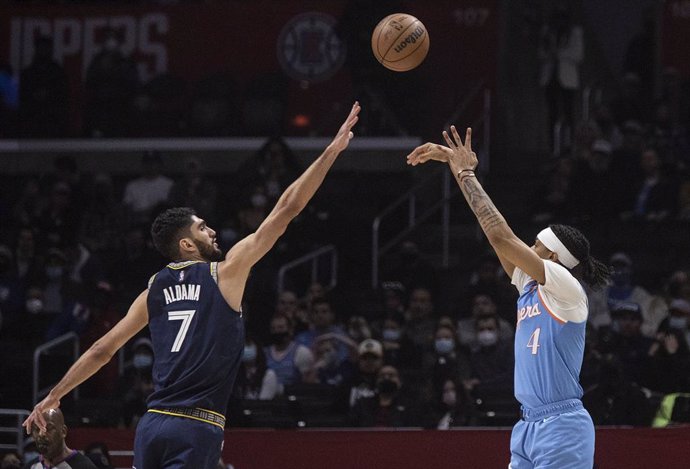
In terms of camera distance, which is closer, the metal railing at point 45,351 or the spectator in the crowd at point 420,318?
the metal railing at point 45,351

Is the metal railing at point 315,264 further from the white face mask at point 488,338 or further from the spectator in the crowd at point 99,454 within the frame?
the spectator in the crowd at point 99,454

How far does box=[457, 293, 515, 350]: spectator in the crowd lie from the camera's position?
47.8ft

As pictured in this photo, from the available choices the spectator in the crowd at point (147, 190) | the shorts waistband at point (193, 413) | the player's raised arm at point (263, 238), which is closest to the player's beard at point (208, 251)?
the player's raised arm at point (263, 238)

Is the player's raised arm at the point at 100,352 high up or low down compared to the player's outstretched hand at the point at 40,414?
up

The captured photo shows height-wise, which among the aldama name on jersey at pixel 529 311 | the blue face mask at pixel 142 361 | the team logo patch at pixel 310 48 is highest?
the team logo patch at pixel 310 48

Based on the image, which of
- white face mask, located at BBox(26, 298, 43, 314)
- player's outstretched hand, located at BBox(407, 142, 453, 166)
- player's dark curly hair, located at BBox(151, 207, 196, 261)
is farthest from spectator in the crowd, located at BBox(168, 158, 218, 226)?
player's dark curly hair, located at BBox(151, 207, 196, 261)

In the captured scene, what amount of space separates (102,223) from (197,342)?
12160 mm

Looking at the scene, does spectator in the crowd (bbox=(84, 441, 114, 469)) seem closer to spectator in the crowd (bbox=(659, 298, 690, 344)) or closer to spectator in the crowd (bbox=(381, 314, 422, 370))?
spectator in the crowd (bbox=(381, 314, 422, 370))

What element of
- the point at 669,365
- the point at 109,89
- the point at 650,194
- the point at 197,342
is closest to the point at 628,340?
the point at 669,365

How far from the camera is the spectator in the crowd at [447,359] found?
13.8m

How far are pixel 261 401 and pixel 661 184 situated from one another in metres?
6.16

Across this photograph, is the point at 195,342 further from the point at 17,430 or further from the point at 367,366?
the point at 17,430

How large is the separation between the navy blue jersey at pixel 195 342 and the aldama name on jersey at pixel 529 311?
67.9 inches

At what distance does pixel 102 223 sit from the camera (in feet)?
63.0
